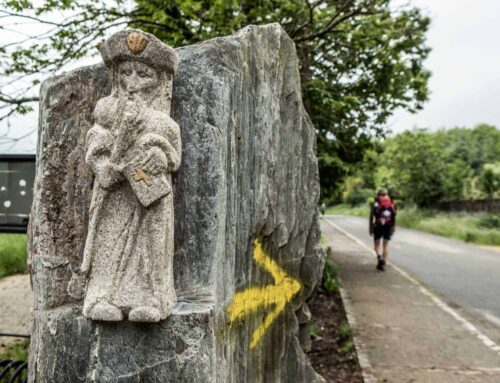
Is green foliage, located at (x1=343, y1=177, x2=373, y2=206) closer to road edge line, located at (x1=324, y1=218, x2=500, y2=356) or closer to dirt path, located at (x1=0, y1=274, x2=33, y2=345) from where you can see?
road edge line, located at (x1=324, y1=218, x2=500, y2=356)

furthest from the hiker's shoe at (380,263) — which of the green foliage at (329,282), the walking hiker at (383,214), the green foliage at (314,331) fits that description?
the green foliage at (314,331)

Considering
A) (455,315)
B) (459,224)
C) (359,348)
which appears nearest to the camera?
(359,348)

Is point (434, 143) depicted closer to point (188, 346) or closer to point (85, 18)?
point (85, 18)

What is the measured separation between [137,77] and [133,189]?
593 millimetres

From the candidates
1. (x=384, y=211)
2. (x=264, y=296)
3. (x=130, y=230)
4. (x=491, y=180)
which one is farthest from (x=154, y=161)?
(x=491, y=180)

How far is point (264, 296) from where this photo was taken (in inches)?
138

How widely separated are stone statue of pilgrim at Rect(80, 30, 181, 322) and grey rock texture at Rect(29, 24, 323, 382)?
0.12 metres

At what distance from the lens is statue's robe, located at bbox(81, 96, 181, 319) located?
230 cm

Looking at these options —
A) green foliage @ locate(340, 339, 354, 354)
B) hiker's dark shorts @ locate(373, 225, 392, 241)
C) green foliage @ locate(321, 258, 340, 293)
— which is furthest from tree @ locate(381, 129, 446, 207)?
green foliage @ locate(340, 339, 354, 354)

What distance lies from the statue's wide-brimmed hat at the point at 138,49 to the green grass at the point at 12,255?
6560mm

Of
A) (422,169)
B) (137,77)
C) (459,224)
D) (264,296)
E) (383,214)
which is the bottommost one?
(459,224)

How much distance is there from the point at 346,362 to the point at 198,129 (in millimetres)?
4116

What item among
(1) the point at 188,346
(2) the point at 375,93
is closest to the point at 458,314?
(2) the point at 375,93

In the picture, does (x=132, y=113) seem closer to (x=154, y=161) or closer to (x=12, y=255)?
(x=154, y=161)
